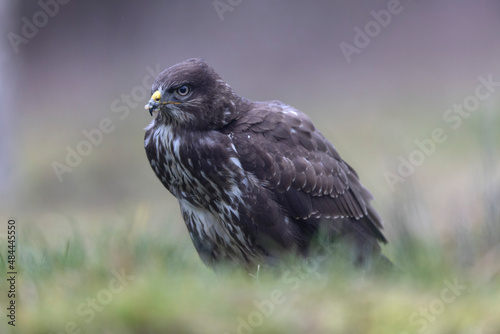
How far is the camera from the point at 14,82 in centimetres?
1320

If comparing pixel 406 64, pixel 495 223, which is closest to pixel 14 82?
pixel 406 64

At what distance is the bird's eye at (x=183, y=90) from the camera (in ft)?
16.9

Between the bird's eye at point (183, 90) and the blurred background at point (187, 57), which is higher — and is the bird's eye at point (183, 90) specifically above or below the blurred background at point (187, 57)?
below
